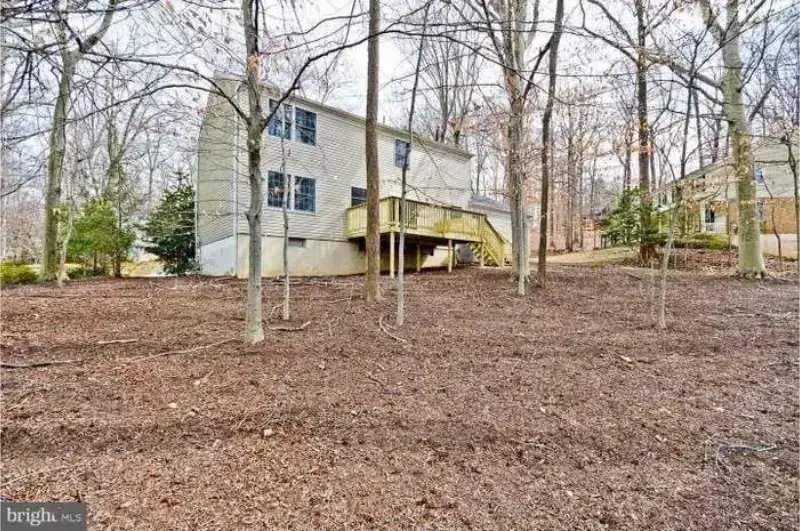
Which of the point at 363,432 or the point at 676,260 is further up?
the point at 676,260

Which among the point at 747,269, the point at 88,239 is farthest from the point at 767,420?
the point at 88,239

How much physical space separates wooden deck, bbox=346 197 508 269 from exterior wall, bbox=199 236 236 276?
4.11 meters

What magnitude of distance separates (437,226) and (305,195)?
4.74 meters

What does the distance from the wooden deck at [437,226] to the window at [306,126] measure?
280 centimetres

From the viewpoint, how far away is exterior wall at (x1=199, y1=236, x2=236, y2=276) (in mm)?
12000

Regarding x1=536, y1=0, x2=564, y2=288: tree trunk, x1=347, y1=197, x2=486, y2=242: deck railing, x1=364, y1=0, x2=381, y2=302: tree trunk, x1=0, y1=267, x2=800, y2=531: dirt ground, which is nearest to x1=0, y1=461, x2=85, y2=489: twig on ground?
x1=0, y1=267, x2=800, y2=531: dirt ground

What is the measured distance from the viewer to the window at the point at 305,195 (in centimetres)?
1292

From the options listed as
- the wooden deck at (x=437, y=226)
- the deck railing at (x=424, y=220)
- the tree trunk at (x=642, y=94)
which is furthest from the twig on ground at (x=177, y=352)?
the deck railing at (x=424, y=220)

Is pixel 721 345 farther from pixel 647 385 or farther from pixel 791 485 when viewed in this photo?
pixel 791 485

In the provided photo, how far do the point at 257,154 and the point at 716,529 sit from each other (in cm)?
474

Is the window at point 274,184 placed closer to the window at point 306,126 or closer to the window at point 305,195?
the window at point 305,195

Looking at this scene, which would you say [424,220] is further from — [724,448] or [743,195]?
[724,448]

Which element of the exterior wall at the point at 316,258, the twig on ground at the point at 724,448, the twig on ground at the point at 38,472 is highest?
the exterior wall at the point at 316,258

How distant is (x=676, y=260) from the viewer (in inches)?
505
